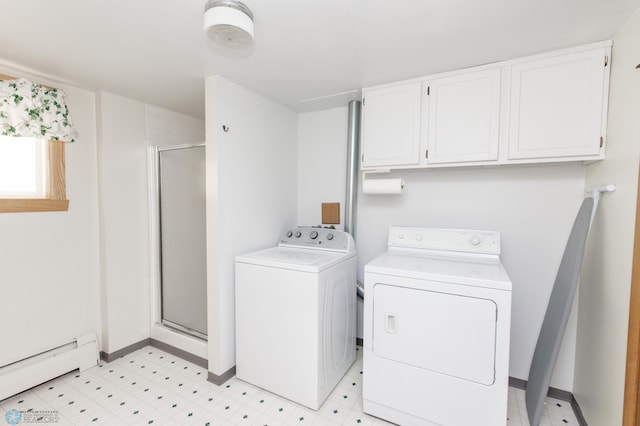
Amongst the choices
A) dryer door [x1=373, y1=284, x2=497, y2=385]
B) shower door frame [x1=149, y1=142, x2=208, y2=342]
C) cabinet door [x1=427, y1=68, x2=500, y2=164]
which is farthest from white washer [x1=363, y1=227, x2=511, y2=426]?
shower door frame [x1=149, y1=142, x2=208, y2=342]

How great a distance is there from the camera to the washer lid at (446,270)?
1.49 m

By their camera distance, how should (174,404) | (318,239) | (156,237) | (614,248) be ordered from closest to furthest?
(614,248) < (174,404) < (318,239) < (156,237)

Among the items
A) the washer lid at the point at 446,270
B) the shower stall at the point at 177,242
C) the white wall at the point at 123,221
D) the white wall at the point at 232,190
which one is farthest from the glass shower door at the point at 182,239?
the washer lid at the point at 446,270

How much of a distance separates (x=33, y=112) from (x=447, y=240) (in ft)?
10.0

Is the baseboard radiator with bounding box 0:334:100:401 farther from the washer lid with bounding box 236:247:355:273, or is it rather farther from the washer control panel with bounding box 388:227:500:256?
the washer control panel with bounding box 388:227:500:256

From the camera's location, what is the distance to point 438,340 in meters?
1.57

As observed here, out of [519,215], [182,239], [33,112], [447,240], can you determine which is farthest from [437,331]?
[33,112]

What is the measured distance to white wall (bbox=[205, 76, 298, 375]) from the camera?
2.05m

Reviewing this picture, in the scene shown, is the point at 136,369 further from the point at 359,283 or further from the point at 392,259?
the point at 392,259

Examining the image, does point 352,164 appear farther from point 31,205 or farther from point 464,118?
point 31,205

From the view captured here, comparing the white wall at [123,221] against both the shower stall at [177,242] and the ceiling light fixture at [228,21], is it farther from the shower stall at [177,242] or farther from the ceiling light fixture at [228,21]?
the ceiling light fixture at [228,21]

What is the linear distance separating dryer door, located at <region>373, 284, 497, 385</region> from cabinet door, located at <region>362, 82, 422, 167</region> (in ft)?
3.20

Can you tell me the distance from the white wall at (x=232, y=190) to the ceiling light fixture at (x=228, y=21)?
767 millimetres

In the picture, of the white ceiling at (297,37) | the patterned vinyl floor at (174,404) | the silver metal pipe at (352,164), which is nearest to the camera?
Answer: the white ceiling at (297,37)
